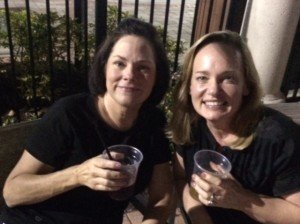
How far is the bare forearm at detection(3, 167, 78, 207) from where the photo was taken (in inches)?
76.0

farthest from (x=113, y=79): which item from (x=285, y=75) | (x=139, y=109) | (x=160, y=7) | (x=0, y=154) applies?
(x=160, y=7)

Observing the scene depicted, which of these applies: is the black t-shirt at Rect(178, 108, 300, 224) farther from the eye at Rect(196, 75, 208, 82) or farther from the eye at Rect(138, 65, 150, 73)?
the eye at Rect(138, 65, 150, 73)

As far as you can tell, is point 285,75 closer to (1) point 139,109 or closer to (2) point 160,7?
(1) point 139,109

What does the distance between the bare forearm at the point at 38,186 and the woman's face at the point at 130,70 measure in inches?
18.0

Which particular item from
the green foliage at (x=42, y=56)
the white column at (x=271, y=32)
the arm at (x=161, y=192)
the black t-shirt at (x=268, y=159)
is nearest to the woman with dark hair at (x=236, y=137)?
the black t-shirt at (x=268, y=159)

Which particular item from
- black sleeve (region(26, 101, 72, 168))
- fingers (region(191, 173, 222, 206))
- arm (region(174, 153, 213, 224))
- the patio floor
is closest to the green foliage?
the patio floor

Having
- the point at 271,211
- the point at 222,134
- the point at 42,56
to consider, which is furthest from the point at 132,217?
the point at 42,56

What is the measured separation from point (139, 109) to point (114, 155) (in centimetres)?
45

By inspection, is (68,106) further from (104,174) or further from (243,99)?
(243,99)

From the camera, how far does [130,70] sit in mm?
2010

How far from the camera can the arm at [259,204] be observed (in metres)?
1.94

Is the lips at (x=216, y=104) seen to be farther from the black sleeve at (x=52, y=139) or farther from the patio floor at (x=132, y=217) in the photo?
the patio floor at (x=132, y=217)

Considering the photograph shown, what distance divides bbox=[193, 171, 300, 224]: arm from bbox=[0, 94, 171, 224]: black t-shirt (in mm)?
435

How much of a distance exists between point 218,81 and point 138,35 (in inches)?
19.1
